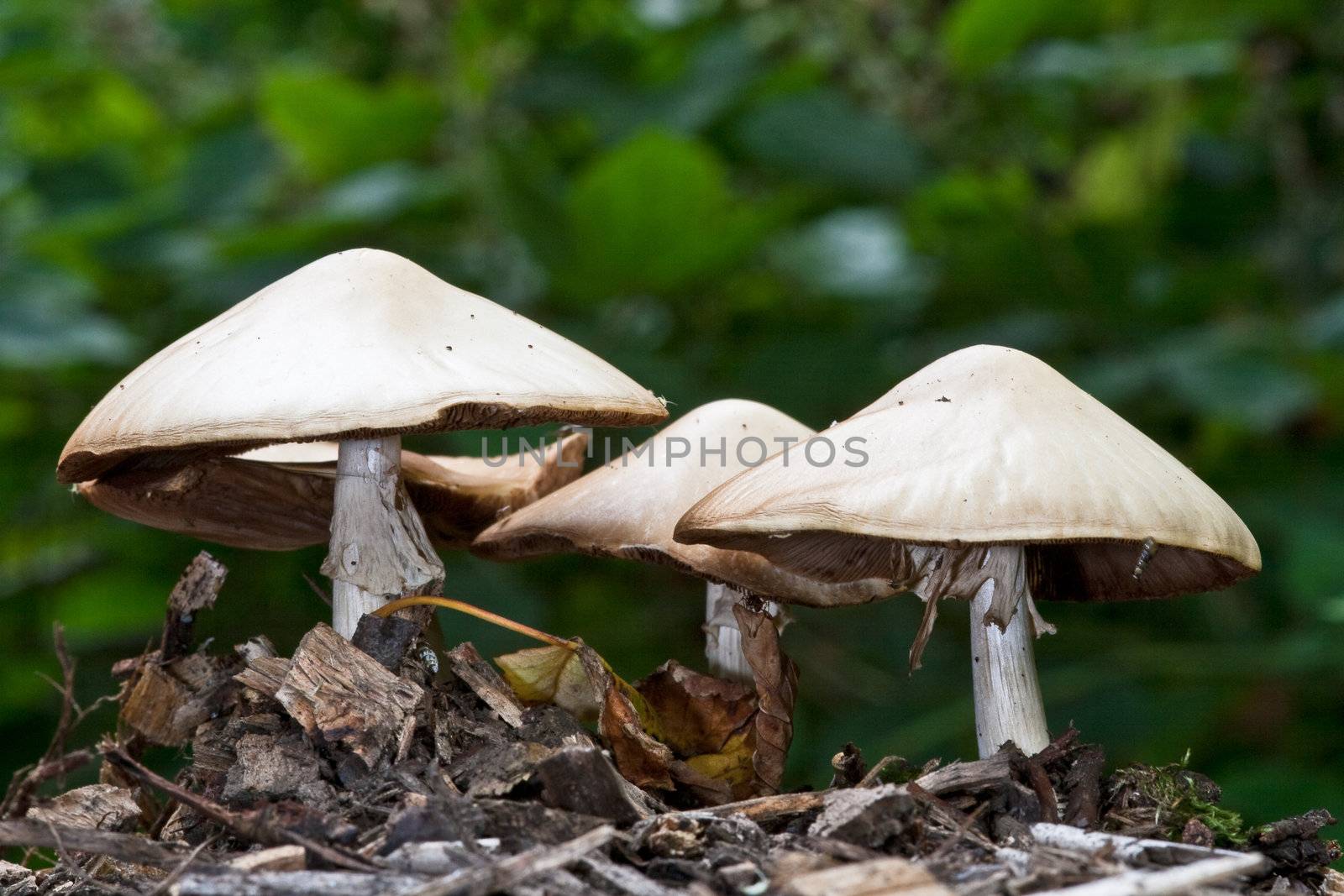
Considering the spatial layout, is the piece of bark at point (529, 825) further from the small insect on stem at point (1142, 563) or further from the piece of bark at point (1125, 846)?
the small insect on stem at point (1142, 563)

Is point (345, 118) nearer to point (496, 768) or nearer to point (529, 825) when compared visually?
point (496, 768)

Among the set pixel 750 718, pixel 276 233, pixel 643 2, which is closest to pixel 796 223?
pixel 643 2

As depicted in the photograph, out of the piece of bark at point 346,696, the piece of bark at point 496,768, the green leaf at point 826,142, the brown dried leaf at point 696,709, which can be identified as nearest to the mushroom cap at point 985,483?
the brown dried leaf at point 696,709

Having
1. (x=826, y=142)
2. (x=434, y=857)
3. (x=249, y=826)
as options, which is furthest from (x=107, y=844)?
(x=826, y=142)

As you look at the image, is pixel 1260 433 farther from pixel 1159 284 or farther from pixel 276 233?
pixel 276 233

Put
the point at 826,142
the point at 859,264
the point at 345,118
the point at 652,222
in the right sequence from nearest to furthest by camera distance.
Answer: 1. the point at 652,222
2. the point at 345,118
3. the point at 826,142
4. the point at 859,264

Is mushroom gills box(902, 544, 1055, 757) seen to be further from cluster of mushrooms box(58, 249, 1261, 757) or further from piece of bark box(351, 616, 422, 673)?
piece of bark box(351, 616, 422, 673)
